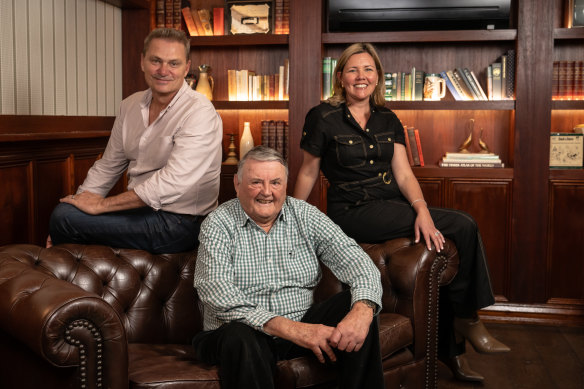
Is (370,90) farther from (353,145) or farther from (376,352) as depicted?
(376,352)

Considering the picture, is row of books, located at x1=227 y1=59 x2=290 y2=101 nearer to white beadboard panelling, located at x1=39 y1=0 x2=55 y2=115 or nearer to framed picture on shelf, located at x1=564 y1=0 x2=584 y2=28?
white beadboard panelling, located at x1=39 y1=0 x2=55 y2=115

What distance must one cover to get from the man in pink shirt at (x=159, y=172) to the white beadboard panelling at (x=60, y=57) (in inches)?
26.6

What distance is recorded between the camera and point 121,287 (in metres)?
2.48

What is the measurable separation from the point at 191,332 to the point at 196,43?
2.47m

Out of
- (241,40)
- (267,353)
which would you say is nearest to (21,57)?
(241,40)

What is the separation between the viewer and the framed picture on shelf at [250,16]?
14.3 feet

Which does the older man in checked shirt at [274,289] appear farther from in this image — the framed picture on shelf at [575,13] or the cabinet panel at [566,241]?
the framed picture on shelf at [575,13]

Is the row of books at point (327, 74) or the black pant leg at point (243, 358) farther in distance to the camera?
the row of books at point (327, 74)

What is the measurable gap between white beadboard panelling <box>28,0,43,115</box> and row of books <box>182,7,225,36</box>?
1.26 metres

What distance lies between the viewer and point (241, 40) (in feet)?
14.3

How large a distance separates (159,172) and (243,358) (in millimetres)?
985

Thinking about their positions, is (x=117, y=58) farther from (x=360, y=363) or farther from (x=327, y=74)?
(x=360, y=363)

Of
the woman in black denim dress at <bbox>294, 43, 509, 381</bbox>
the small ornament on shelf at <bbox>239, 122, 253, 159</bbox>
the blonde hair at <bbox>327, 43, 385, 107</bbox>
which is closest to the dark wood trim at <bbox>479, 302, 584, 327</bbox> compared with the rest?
the woman in black denim dress at <bbox>294, 43, 509, 381</bbox>

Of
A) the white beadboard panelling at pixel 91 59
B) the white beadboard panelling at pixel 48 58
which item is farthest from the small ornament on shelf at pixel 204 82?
the white beadboard panelling at pixel 48 58
